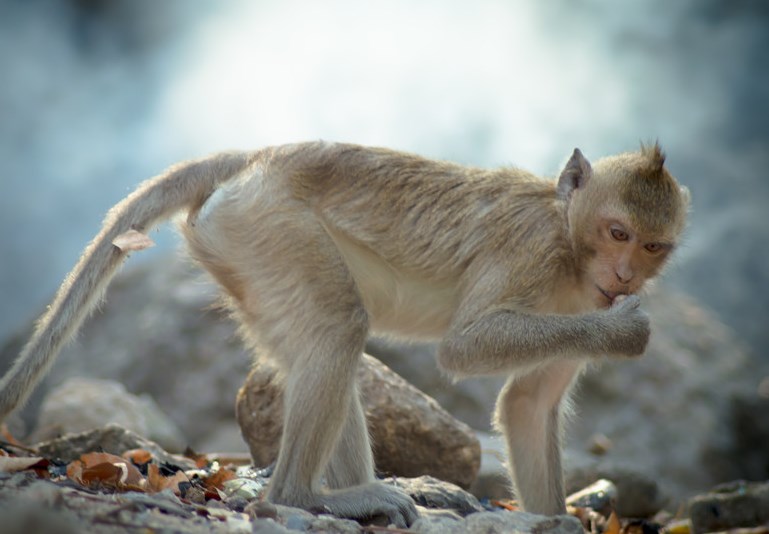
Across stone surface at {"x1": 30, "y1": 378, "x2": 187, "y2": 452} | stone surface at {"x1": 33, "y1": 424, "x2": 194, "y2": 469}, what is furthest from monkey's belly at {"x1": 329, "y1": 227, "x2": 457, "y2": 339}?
stone surface at {"x1": 30, "y1": 378, "x2": 187, "y2": 452}

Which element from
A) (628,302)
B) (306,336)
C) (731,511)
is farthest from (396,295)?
(731,511)

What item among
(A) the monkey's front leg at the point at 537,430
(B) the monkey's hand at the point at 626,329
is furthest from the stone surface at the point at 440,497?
(B) the monkey's hand at the point at 626,329

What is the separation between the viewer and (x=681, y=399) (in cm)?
923

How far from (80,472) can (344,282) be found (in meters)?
1.50

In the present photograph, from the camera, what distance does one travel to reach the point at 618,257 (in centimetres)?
474

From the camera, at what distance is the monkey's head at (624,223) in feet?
15.4

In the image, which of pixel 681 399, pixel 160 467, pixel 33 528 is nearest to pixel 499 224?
pixel 160 467

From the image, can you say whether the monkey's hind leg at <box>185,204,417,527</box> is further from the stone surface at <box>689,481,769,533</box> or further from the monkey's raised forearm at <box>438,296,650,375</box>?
the stone surface at <box>689,481,769,533</box>

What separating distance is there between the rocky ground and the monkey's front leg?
0.31 metres

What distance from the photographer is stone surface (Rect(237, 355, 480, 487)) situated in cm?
559

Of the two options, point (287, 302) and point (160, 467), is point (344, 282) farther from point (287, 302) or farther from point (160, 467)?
point (160, 467)

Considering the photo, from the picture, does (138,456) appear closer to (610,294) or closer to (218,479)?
(218,479)

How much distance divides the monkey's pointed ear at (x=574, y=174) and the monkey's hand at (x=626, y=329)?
0.67m

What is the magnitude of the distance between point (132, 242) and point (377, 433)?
197 centimetres
